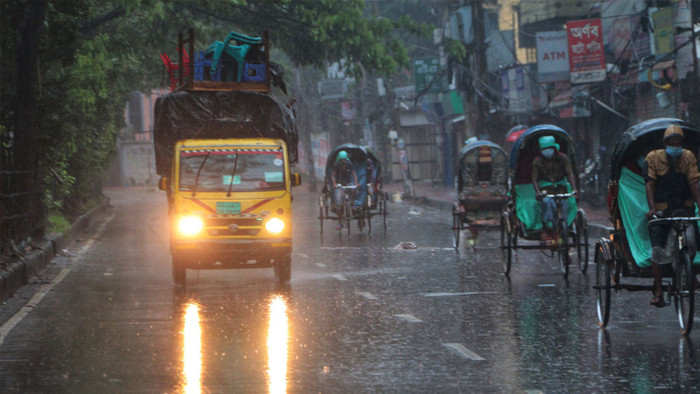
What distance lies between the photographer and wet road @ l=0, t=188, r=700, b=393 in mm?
7748

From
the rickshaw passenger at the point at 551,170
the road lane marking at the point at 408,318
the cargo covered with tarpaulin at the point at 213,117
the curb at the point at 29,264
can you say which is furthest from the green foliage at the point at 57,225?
the road lane marking at the point at 408,318

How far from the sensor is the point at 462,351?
8.94 meters

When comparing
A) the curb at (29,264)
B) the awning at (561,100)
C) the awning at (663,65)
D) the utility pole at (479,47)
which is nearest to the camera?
the curb at (29,264)

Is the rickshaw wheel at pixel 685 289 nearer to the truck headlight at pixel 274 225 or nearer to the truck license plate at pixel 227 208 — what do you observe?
the truck headlight at pixel 274 225

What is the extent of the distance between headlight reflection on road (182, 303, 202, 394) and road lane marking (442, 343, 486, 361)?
2006 mm

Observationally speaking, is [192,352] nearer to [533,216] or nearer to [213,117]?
[533,216]

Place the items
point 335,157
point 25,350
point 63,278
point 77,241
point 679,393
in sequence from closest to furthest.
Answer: point 679,393
point 25,350
point 63,278
point 77,241
point 335,157

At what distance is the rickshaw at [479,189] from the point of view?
784 inches

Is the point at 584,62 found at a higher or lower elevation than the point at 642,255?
higher

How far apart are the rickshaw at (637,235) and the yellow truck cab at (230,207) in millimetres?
4930

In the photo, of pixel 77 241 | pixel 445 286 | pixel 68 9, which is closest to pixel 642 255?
pixel 445 286

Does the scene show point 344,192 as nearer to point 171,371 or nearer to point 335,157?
point 335,157

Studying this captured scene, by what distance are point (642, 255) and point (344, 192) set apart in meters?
14.2

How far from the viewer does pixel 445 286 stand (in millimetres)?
13883
